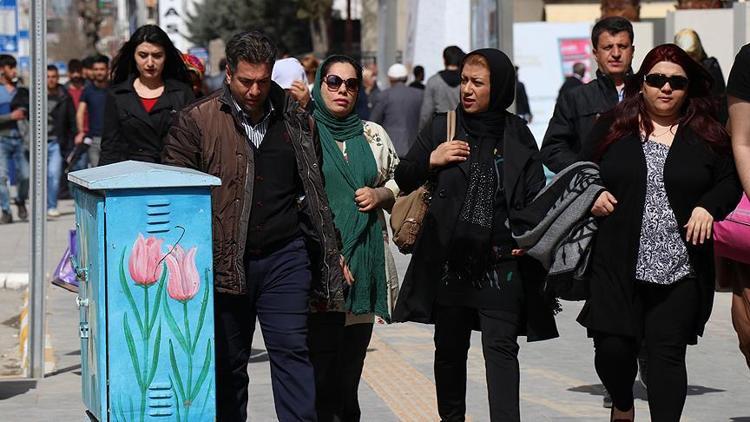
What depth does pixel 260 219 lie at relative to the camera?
5.85 metres

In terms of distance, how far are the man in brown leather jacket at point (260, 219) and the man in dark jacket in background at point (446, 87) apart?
12.4 meters

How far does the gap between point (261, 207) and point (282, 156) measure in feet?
0.72

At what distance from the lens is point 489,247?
21.0 feet

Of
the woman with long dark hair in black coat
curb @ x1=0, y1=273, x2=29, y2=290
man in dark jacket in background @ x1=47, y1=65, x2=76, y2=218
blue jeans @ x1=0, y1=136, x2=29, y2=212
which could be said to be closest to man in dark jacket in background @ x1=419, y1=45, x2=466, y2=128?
man in dark jacket in background @ x1=47, y1=65, x2=76, y2=218

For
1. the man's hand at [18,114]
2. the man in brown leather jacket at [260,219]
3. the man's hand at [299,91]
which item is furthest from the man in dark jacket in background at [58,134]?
the man in brown leather jacket at [260,219]

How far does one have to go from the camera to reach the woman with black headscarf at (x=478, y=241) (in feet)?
20.8

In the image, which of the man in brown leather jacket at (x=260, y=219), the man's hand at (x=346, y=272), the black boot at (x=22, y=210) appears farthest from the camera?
the black boot at (x=22, y=210)

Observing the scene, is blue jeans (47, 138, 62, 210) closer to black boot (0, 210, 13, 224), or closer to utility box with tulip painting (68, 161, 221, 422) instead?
black boot (0, 210, 13, 224)

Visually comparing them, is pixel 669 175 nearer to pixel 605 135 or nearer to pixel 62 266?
pixel 605 135

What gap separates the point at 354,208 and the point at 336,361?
0.64 m

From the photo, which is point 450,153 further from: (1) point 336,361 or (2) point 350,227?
(1) point 336,361

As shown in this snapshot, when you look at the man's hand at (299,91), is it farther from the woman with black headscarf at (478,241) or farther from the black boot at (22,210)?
the black boot at (22,210)

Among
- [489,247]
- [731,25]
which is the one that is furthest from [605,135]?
[731,25]

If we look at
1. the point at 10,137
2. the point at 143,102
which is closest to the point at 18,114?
the point at 10,137
